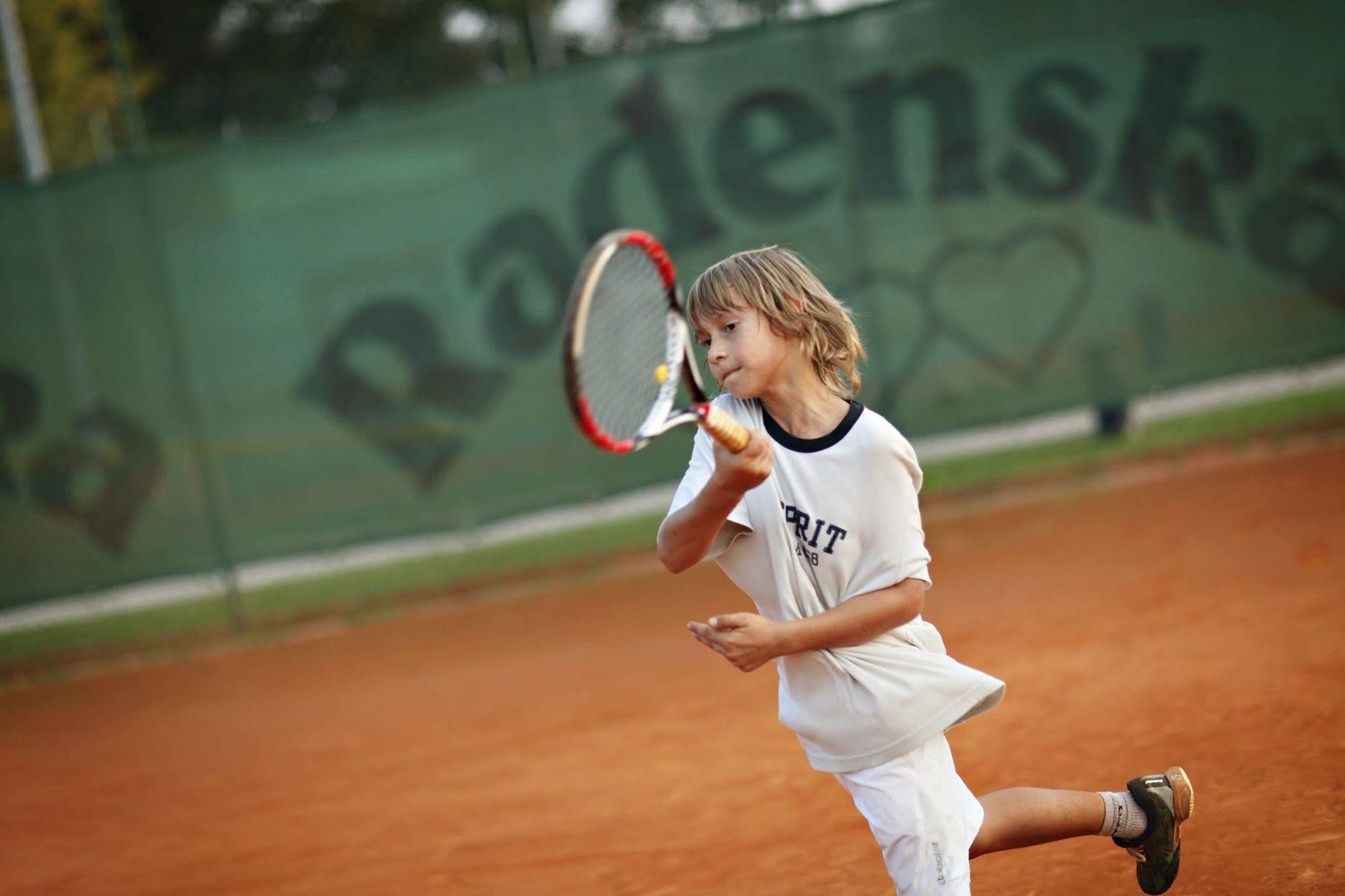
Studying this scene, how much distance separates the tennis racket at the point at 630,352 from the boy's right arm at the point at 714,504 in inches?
0.9

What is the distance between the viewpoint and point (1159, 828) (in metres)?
2.50

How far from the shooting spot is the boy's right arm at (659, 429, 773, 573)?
78.2 inches

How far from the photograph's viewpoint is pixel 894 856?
7.21ft

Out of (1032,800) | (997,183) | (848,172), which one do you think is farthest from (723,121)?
(1032,800)

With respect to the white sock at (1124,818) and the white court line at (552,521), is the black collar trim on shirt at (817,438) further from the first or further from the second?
the white court line at (552,521)

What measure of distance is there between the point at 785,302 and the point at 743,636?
1.76 ft

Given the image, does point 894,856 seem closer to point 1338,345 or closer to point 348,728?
point 348,728

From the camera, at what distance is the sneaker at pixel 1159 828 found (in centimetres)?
250

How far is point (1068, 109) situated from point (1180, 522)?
7.34ft

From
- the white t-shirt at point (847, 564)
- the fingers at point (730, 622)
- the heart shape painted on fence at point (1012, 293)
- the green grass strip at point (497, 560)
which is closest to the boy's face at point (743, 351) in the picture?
the white t-shirt at point (847, 564)

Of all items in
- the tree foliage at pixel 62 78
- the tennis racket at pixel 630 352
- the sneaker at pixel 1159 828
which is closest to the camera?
the tennis racket at pixel 630 352

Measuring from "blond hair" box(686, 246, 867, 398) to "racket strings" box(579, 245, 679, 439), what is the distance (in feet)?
0.25

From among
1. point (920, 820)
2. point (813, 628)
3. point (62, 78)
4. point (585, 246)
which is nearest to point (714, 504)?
point (813, 628)

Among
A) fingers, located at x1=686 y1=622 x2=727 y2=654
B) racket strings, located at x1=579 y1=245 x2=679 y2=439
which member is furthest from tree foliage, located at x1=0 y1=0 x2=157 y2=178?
fingers, located at x1=686 y1=622 x2=727 y2=654
